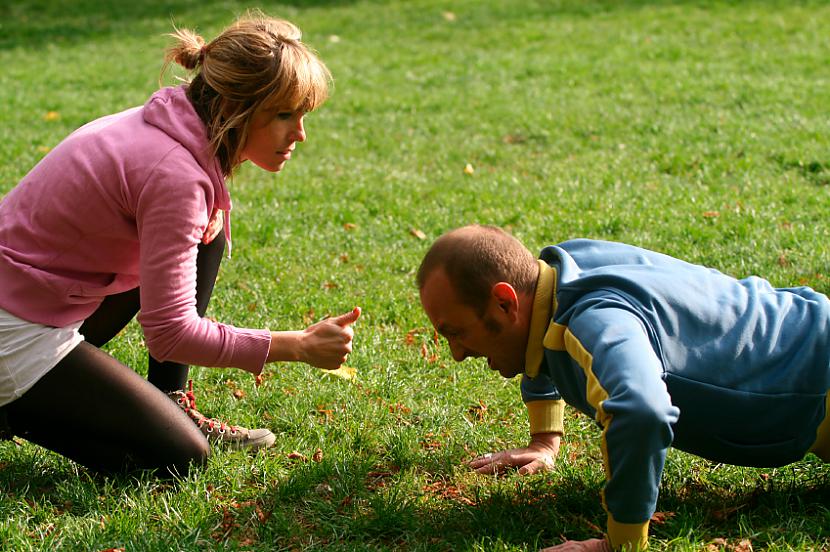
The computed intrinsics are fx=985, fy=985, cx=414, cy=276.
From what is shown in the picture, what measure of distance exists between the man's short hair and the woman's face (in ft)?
2.30

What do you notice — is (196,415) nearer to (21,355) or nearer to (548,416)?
(21,355)

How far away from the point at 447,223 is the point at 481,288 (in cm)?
321

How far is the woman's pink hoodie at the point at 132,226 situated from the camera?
9.92 feet

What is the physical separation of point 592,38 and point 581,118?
4189 millimetres

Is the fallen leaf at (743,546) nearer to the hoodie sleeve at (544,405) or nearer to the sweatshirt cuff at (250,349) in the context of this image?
the hoodie sleeve at (544,405)

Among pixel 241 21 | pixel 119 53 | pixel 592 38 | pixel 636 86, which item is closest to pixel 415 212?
pixel 241 21

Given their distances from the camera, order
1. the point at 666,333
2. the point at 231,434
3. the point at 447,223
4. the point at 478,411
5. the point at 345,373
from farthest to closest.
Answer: the point at 447,223, the point at 345,373, the point at 478,411, the point at 231,434, the point at 666,333

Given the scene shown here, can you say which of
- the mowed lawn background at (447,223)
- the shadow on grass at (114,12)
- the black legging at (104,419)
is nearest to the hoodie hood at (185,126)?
the black legging at (104,419)

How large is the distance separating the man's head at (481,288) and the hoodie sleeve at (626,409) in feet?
0.79

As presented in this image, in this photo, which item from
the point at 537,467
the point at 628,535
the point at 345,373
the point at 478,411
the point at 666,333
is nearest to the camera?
the point at 628,535

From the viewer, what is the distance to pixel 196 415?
376 cm

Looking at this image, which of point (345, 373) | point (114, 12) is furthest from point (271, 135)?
point (114, 12)

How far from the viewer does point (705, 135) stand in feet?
25.5

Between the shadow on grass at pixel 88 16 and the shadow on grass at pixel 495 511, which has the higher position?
the shadow on grass at pixel 88 16
